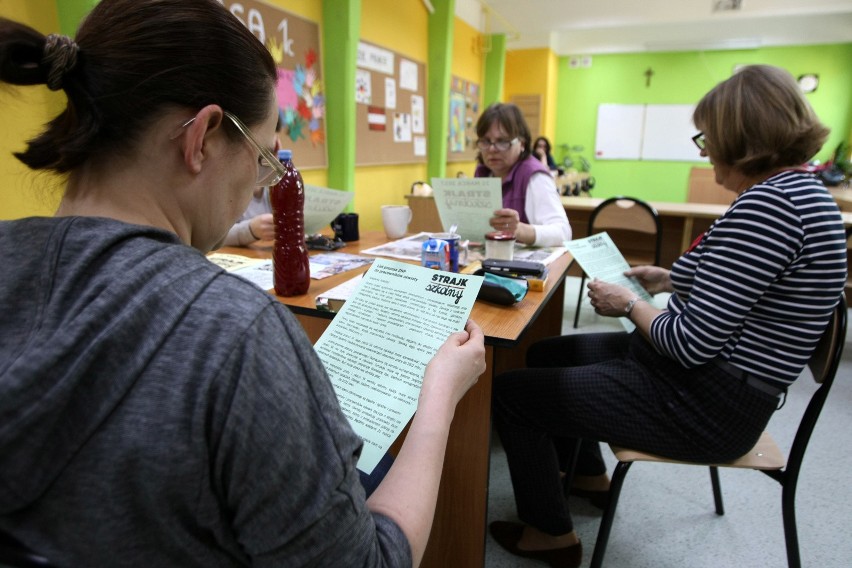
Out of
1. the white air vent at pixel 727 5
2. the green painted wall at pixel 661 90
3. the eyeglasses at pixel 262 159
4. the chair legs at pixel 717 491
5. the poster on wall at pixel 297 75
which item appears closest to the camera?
the eyeglasses at pixel 262 159

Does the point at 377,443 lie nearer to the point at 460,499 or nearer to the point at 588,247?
the point at 460,499

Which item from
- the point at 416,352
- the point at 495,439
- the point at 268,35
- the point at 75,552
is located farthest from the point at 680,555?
the point at 268,35

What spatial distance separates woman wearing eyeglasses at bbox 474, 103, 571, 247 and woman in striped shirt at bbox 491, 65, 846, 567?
0.72 metres

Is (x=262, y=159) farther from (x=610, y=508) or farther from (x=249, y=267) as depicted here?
(x=610, y=508)

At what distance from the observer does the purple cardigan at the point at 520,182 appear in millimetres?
2041

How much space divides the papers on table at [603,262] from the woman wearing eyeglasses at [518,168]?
0.40m

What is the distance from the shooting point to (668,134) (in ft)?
23.6

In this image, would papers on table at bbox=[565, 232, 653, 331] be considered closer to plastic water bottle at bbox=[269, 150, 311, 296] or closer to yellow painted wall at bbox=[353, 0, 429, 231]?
plastic water bottle at bbox=[269, 150, 311, 296]

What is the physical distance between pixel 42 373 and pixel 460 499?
89 centimetres

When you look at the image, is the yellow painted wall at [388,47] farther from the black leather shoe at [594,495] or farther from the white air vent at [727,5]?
the white air vent at [727,5]

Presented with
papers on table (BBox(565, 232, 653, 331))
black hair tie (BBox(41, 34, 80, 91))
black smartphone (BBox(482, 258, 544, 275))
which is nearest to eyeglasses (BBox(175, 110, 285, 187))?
black hair tie (BBox(41, 34, 80, 91))

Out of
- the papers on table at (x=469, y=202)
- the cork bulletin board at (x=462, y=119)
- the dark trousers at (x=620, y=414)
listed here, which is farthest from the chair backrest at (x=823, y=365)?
the cork bulletin board at (x=462, y=119)

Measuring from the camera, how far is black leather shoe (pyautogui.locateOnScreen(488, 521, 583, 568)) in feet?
4.31

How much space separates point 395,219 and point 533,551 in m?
1.18
